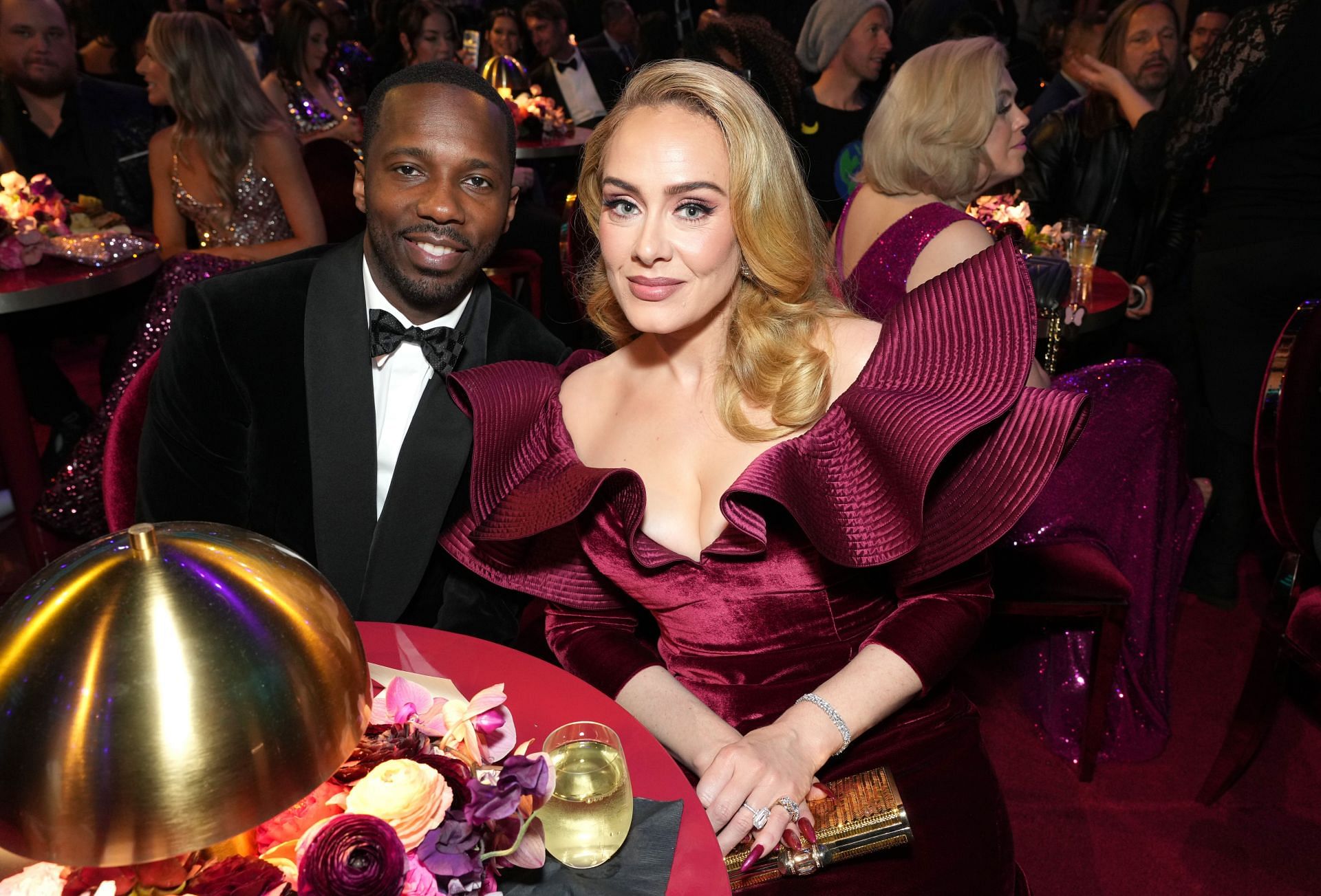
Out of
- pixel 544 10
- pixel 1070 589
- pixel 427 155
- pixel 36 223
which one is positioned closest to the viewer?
pixel 427 155

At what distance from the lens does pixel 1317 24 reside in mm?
2816

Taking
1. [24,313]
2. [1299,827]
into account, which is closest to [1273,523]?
[1299,827]

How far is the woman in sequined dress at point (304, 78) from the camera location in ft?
18.6

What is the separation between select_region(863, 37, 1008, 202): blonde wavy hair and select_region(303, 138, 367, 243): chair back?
2.28 metres

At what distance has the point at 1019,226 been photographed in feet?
11.3

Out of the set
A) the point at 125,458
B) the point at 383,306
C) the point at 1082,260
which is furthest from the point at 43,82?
the point at 1082,260

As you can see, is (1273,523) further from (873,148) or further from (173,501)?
(173,501)

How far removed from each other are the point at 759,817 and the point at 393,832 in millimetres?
694

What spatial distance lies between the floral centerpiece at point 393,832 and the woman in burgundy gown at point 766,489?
1.64 ft

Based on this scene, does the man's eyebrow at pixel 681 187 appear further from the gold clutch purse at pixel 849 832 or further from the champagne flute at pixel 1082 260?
the champagne flute at pixel 1082 260

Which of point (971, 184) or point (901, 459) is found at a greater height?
point (971, 184)

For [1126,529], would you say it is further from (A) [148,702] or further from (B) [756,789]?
(A) [148,702]

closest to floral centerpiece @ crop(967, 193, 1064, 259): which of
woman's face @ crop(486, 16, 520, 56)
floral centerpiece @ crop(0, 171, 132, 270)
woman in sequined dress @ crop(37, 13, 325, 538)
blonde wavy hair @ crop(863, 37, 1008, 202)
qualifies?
blonde wavy hair @ crop(863, 37, 1008, 202)

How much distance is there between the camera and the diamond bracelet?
154 cm
